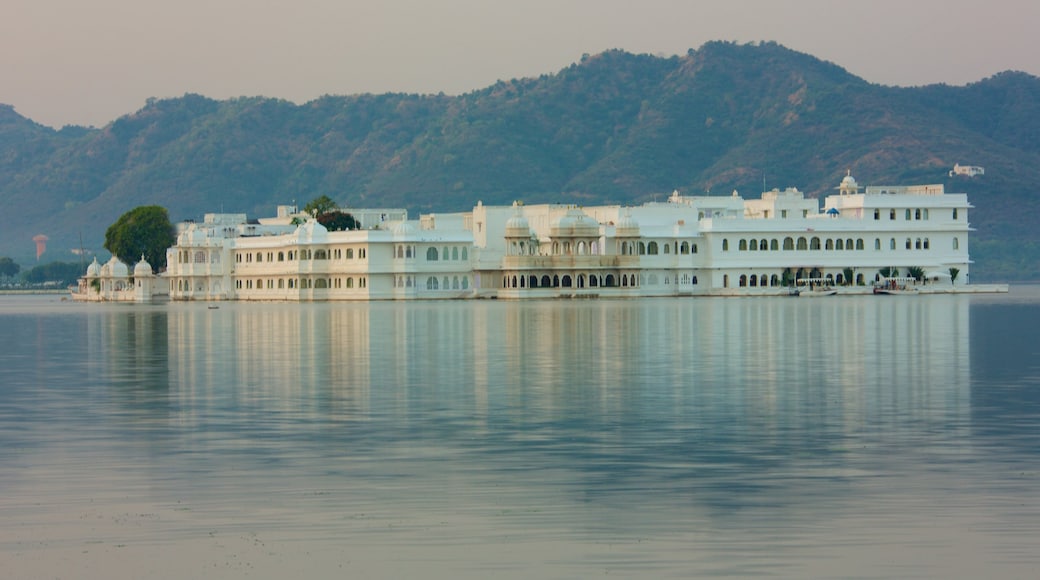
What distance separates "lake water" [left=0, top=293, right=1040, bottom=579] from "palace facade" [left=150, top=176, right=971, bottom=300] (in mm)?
60349

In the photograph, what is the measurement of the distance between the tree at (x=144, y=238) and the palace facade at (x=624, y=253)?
Result: 15465 millimetres

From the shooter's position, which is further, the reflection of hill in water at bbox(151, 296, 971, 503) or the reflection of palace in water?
the reflection of palace in water

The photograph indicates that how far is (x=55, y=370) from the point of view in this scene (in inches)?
1229

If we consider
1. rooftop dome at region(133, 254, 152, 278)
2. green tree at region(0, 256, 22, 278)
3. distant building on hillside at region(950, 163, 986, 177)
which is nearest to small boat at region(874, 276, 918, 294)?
rooftop dome at region(133, 254, 152, 278)

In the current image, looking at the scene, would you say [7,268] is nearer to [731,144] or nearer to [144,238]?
[144,238]

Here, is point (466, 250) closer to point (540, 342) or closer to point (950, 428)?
point (540, 342)

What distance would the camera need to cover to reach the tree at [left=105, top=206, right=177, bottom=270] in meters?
116

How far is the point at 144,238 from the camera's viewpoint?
116188 millimetres

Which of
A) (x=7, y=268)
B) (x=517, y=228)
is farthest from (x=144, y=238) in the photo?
(x=7, y=268)

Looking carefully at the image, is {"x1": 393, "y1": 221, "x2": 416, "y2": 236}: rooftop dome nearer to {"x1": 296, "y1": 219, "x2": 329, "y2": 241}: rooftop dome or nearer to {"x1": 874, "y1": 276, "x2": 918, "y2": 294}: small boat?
A: {"x1": 296, "y1": 219, "x2": 329, "y2": 241}: rooftop dome

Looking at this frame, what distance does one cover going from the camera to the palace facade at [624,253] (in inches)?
3701

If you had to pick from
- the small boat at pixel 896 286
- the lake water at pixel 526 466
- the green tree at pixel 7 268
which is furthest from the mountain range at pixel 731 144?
the lake water at pixel 526 466

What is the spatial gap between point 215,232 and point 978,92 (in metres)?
110

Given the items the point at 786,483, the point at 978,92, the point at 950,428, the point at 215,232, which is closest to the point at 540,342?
the point at 950,428
